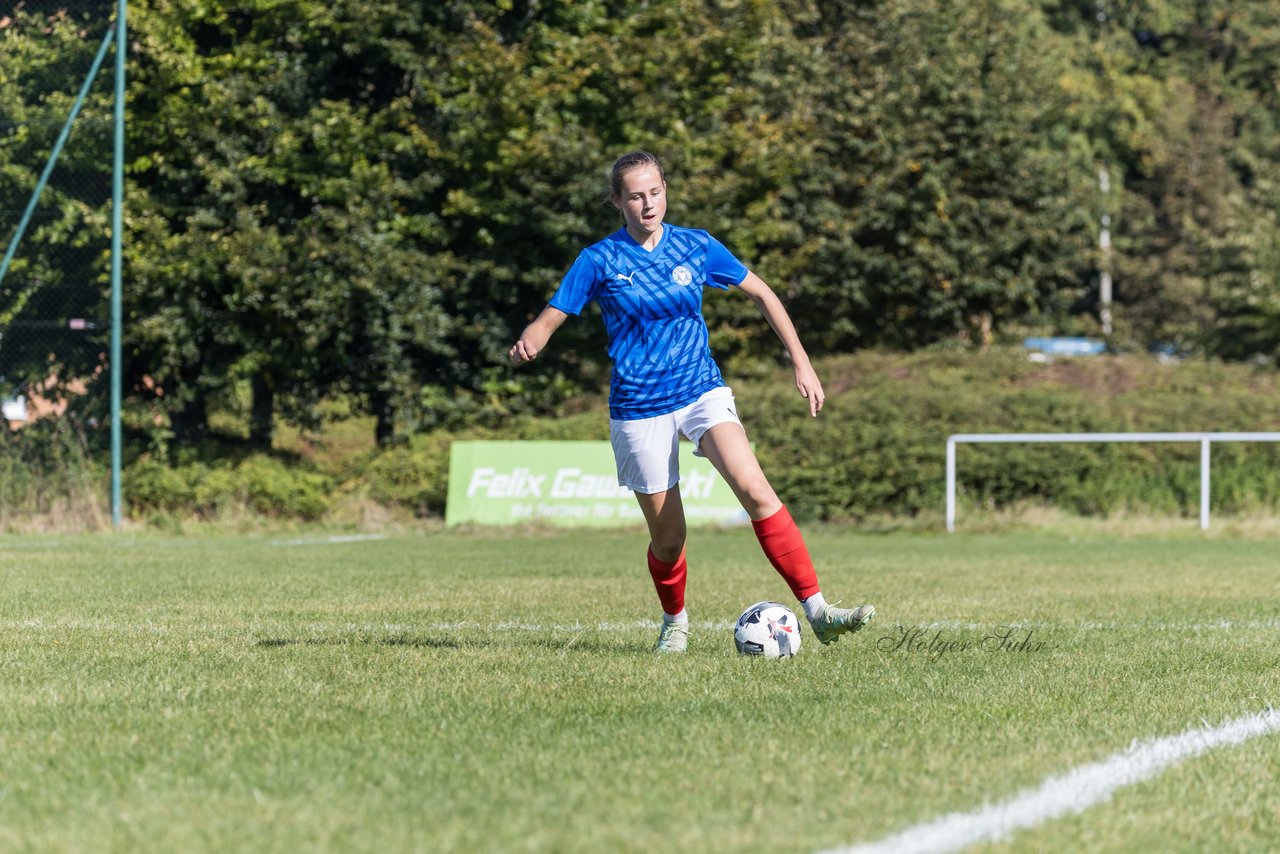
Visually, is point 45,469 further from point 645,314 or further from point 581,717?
point 581,717

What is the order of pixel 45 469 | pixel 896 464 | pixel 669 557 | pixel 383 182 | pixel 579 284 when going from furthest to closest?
pixel 383 182, pixel 896 464, pixel 45 469, pixel 669 557, pixel 579 284

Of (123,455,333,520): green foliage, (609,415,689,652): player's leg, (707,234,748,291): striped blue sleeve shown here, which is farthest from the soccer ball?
(123,455,333,520): green foliage

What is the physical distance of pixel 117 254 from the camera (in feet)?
64.7

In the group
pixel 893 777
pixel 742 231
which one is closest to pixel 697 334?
pixel 893 777

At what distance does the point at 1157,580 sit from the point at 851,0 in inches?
816

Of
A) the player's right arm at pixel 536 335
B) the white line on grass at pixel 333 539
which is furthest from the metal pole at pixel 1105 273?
the player's right arm at pixel 536 335

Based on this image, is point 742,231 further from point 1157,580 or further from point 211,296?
point 1157,580

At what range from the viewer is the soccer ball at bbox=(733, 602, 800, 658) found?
6918 millimetres

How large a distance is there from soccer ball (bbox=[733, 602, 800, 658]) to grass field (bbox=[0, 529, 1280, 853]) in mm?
87

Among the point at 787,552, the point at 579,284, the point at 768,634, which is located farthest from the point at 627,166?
the point at 768,634

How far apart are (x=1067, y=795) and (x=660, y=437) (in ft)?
10.3

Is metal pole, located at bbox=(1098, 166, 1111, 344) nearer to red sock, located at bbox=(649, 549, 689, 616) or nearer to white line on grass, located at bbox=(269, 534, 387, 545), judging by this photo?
white line on grass, located at bbox=(269, 534, 387, 545)

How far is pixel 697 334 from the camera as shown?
7105 mm

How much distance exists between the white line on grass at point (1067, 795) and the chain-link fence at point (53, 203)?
55.2ft
